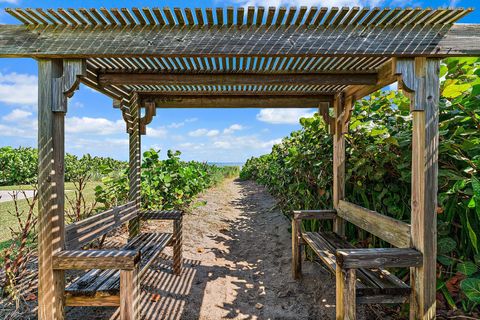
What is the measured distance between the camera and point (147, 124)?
4.79 meters

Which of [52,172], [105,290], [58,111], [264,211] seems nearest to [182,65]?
[58,111]

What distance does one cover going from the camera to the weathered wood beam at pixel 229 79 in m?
3.44

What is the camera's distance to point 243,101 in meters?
4.50

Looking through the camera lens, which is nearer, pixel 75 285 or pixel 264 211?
pixel 75 285

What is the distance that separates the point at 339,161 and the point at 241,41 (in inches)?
99.3

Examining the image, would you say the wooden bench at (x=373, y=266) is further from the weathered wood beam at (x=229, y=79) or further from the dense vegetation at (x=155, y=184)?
the dense vegetation at (x=155, y=184)

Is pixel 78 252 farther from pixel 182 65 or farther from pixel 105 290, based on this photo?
pixel 182 65

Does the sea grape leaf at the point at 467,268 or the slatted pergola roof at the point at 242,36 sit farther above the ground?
the slatted pergola roof at the point at 242,36

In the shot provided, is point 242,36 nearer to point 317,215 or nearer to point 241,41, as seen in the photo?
point 241,41

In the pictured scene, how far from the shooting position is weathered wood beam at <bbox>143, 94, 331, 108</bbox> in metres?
4.51

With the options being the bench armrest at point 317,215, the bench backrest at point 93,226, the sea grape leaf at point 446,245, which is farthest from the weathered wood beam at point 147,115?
the sea grape leaf at point 446,245

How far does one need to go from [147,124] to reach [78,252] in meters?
2.62

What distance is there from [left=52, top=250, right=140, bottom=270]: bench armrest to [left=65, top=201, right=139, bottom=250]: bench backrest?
0.77ft

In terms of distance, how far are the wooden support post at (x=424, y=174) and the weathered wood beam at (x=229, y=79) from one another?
2.81ft
